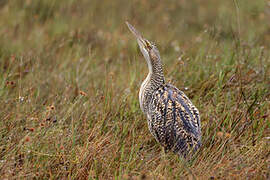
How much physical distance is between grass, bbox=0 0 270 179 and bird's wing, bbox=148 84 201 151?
161 millimetres

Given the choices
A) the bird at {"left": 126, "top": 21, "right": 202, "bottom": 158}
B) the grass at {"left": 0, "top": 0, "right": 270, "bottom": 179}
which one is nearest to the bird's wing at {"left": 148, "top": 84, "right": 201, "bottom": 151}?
the bird at {"left": 126, "top": 21, "right": 202, "bottom": 158}

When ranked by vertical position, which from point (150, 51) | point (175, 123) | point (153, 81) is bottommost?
point (175, 123)

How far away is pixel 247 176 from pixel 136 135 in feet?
4.41

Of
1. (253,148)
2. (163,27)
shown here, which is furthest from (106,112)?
(163,27)

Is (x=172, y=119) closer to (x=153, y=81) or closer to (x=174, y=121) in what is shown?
(x=174, y=121)

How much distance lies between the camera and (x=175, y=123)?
3.91 metres

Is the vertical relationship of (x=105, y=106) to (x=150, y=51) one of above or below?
below

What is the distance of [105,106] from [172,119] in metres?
0.98

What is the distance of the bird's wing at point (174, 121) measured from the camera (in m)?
3.85

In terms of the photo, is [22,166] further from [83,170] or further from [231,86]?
[231,86]

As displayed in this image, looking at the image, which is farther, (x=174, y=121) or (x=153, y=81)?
(x=153, y=81)

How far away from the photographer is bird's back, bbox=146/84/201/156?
3844mm

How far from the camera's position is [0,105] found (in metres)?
4.52

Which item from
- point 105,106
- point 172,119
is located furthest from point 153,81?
point 172,119
